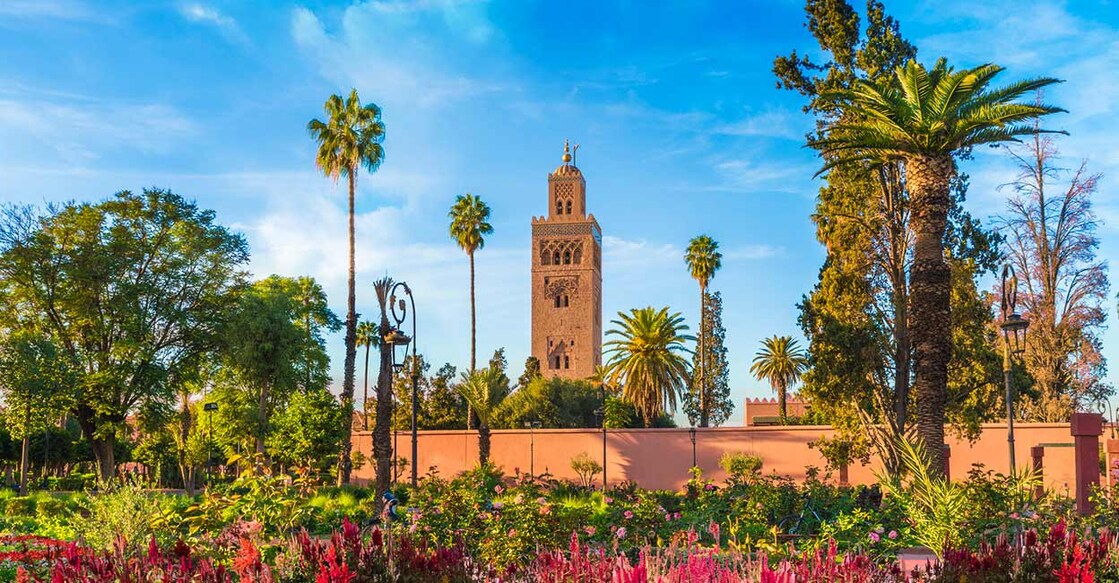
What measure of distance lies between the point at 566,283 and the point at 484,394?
55.2 m

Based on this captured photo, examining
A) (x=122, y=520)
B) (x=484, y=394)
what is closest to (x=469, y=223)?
(x=484, y=394)

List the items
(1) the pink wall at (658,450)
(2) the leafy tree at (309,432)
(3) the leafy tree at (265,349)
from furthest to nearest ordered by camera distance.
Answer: (3) the leafy tree at (265,349), (1) the pink wall at (658,450), (2) the leafy tree at (309,432)

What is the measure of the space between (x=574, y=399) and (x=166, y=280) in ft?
99.9

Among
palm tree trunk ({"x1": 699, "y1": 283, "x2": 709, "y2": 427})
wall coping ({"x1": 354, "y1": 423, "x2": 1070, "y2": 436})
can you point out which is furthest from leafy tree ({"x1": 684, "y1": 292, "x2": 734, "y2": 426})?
wall coping ({"x1": 354, "y1": 423, "x2": 1070, "y2": 436})

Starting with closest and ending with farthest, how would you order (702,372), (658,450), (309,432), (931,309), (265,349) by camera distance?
(931,309) → (309,432) → (658,450) → (265,349) → (702,372)

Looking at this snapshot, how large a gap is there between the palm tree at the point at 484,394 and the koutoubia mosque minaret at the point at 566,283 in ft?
168

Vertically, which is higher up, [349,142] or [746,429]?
[349,142]

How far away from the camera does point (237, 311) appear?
36.7m

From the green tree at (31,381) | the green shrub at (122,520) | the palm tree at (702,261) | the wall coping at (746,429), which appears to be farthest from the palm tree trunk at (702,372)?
the green shrub at (122,520)

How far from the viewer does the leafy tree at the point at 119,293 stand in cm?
3375

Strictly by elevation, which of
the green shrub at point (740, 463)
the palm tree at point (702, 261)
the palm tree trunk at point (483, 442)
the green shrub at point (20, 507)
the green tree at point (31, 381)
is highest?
the palm tree at point (702, 261)

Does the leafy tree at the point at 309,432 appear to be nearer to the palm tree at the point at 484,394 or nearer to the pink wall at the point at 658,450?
the pink wall at the point at 658,450

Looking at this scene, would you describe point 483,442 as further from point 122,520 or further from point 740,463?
point 122,520

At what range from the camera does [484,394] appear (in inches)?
1347
